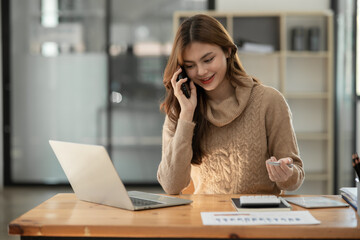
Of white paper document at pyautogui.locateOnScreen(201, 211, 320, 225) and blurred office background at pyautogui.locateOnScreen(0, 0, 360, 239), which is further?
blurred office background at pyautogui.locateOnScreen(0, 0, 360, 239)

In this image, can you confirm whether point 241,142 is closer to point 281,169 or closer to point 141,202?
point 281,169

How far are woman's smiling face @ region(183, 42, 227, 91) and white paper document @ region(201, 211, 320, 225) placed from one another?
27.6 inches

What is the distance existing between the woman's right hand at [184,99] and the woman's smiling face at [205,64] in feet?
0.14

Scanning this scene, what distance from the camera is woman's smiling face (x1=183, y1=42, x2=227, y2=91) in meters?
1.80

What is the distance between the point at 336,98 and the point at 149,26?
2205 millimetres

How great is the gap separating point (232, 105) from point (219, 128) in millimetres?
108

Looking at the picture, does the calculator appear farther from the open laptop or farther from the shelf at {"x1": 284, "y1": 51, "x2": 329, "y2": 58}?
the shelf at {"x1": 284, "y1": 51, "x2": 329, "y2": 58}

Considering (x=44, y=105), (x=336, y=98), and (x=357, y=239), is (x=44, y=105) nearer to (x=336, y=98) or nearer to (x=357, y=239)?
(x=336, y=98)

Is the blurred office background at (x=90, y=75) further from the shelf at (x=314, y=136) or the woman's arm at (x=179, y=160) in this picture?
the woman's arm at (x=179, y=160)

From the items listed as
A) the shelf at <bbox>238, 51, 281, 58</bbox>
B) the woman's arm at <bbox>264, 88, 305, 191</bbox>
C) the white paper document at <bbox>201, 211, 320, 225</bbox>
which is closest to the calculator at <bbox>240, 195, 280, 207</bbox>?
the white paper document at <bbox>201, 211, 320, 225</bbox>

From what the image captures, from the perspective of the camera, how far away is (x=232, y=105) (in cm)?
185

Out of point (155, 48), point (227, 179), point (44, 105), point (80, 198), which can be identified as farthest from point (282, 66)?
point (80, 198)

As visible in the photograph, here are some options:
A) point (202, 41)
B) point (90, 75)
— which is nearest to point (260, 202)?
point (202, 41)

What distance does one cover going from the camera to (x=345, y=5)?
4.33 m
